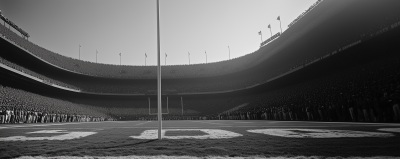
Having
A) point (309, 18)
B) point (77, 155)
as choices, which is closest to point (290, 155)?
point (77, 155)

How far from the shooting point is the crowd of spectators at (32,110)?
19812mm

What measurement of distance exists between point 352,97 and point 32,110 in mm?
28818

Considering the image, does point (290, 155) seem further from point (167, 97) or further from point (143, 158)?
point (167, 97)

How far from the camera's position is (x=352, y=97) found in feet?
41.5

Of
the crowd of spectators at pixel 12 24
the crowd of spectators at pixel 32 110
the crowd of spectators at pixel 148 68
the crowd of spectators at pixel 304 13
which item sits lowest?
the crowd of spectators at pixel 32 110

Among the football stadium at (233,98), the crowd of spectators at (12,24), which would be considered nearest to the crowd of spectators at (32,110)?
the football stadium at (233,98)

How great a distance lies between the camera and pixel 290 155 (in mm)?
2592

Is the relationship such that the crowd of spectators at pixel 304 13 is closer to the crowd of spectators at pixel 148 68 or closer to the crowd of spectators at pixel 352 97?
the crowd of spectators at pixel 148 68

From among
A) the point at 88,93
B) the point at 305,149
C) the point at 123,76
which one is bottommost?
the point at 305,149

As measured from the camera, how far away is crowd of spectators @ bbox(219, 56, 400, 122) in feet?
35.6

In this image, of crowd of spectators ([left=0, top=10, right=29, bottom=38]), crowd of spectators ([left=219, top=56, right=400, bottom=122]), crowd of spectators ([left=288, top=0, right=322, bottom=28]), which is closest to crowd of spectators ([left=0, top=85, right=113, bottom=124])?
crowd of spectators ([left=0, top=10, right=29, bottom=38])

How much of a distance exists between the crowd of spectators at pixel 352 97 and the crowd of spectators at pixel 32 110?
22251mm

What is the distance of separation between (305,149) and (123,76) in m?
52.5

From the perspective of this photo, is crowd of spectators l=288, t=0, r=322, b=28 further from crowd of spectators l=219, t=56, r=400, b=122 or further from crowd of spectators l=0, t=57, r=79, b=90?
crowd of spectators l=0, t=57, r=79, b=90
